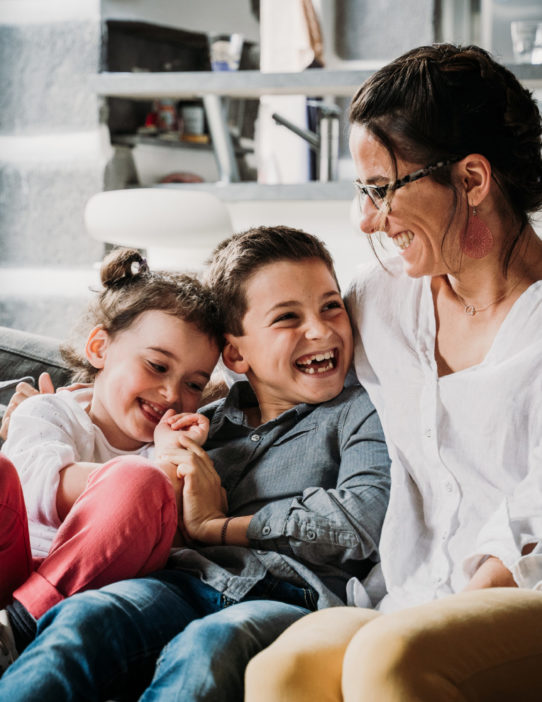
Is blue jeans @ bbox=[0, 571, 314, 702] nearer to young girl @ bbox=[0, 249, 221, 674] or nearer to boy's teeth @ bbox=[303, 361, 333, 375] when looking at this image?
young girl @ bbox=[0, 249, 221, 674]

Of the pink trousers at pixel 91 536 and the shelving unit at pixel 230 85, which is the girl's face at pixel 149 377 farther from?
the shelving unit at pixel 230 85

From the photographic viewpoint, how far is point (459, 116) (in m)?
1.34

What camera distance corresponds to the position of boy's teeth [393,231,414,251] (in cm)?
141

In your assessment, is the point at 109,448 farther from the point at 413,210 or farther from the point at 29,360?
the point at 413,210

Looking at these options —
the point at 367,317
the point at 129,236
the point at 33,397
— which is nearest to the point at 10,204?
the point at 129,236

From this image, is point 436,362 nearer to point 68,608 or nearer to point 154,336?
point 154,336

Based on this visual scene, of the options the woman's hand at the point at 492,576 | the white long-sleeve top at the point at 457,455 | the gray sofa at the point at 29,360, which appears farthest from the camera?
the gray sofa at the point at 29,360

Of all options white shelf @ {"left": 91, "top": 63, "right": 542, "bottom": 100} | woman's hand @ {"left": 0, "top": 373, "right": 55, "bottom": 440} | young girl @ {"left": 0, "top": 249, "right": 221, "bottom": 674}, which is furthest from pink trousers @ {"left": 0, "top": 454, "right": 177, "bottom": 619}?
white shelf @ {"left": 91, "top": 63, "right": 542, "bottom": 100}

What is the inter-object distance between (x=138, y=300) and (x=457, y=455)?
2.23 ft

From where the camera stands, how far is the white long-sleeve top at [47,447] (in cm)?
143

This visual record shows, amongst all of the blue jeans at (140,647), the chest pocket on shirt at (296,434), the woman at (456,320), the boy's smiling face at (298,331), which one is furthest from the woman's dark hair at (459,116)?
the blue jeans at (140,647)

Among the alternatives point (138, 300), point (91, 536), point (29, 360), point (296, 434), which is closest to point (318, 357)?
point (296, 434)

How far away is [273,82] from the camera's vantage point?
3141 millimetres

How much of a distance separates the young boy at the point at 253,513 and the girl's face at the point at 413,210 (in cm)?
21
